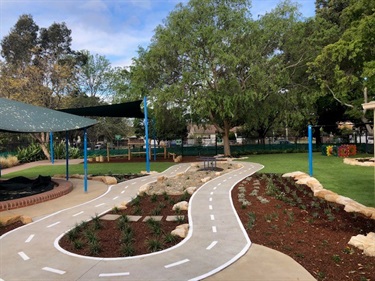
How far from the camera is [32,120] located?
9.35m

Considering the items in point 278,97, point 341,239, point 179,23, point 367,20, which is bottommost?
point 341,239

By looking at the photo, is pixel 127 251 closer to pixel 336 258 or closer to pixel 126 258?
pixel 126 258

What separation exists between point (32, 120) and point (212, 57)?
14.7 metres

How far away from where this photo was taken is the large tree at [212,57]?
2095 cm

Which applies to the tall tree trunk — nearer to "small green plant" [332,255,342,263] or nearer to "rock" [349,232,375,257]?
"rock" [349,232,375,257]

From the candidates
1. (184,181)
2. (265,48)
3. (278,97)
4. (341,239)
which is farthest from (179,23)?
(341,239)

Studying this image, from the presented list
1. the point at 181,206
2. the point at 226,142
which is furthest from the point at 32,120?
the point at 226,142

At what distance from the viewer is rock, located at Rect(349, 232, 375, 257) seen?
16.1ft

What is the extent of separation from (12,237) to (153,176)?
8520 millimetres

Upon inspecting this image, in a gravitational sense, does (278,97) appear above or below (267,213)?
above

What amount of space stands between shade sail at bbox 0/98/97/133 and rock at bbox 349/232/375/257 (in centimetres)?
A: 797

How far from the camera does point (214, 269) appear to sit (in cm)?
437

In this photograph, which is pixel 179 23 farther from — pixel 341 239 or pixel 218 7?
pixel 341 239

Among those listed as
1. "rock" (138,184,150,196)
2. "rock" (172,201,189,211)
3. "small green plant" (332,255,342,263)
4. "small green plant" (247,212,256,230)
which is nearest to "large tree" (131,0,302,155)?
"rock" (138,184,150,196)
